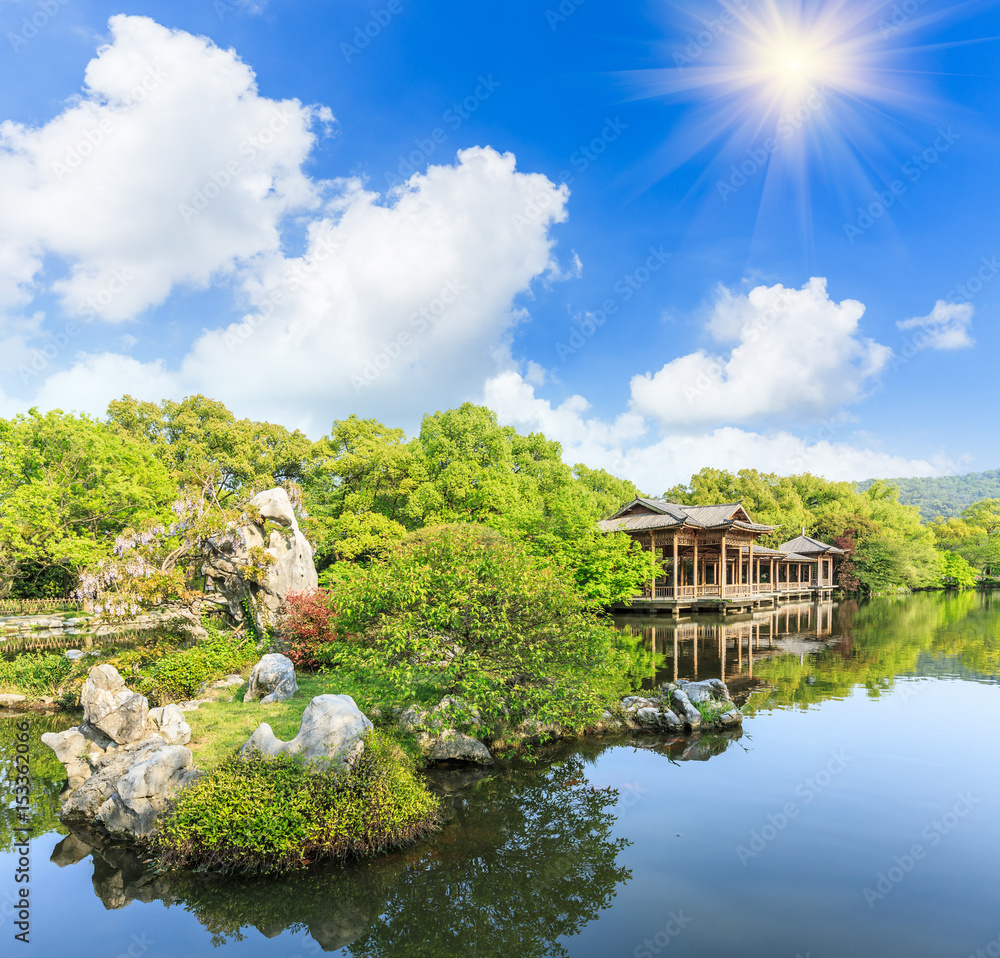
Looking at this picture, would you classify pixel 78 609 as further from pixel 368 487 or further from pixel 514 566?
pixel 514 566

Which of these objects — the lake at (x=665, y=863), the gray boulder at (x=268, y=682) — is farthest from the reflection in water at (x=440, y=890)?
the gray boulder at (x=268, y=682)

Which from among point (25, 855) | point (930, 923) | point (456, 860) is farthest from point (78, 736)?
point (930, 923)

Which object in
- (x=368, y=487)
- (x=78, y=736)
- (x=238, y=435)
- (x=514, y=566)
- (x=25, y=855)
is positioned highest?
(x=238, y=435)

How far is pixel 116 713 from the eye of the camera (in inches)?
337

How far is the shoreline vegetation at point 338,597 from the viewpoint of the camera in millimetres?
6695

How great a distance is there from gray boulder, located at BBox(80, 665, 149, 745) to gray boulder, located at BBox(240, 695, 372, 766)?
2.59 m

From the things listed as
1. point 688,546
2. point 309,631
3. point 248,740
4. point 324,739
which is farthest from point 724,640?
point 248,740

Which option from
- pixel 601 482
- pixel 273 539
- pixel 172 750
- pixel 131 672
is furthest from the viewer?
pixel 601 482

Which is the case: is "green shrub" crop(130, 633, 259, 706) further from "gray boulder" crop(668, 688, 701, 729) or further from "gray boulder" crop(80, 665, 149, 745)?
"gray boulder" crop(668, 688, 701, 729)

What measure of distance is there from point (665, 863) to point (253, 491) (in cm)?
1854

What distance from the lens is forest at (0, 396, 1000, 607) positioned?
677 inches

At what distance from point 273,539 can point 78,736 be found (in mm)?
7897

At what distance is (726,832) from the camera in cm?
726

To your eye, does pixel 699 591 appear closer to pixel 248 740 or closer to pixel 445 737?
pixel 445 737
